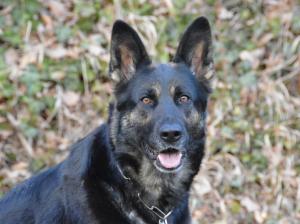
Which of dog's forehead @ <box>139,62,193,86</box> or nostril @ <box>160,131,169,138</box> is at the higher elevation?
dog's forehead @ <box>139,62,193,86</box>

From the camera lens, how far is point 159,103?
4.46 metres

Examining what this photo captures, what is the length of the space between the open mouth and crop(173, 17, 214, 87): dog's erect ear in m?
0.67

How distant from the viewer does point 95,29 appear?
7906 millimetres

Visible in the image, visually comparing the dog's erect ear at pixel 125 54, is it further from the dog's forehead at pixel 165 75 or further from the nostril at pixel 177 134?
the nostril at pixel 177 134

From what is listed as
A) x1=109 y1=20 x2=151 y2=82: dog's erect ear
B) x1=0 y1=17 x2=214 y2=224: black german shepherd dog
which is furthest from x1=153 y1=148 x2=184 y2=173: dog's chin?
x1=109 y1=20 x2=151 y2=82: dog's erect ear

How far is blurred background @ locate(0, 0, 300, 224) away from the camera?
7.09 metres

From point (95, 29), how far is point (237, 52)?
1.89 metres

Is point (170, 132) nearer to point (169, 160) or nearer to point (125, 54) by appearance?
point (169, 160)

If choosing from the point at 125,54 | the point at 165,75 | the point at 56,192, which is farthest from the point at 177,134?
the point at 56,192

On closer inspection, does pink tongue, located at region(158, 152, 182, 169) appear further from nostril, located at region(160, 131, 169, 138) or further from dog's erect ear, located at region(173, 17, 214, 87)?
dog's erect ear, located at region(173, 17, 214, 87)

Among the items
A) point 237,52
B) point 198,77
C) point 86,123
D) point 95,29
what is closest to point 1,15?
point 95,29

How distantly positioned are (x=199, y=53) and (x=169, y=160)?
904 mm

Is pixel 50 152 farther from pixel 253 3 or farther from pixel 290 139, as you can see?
pixel 253 3

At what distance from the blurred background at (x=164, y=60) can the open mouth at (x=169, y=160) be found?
2653 millimetres
